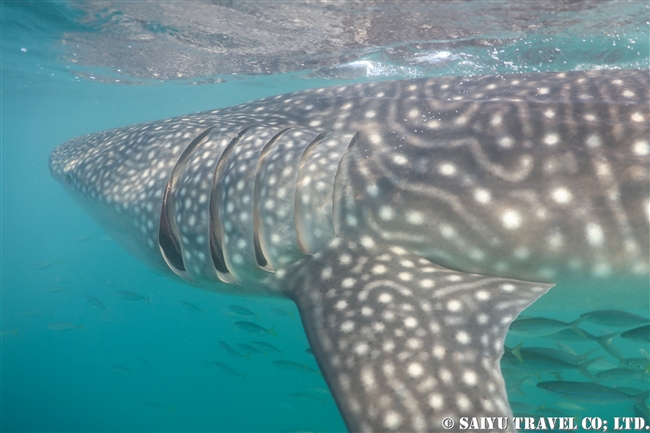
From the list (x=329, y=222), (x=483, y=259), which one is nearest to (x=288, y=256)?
(x=329, y=222)

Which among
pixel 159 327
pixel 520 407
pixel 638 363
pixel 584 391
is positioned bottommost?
pixel 159 327

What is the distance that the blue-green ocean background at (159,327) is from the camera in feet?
35.2

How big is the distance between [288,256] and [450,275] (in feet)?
3.23

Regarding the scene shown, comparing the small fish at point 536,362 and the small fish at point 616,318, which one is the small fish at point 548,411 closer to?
the small fish at point 536,362

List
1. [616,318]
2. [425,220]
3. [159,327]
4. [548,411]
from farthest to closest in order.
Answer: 1. [159,327]
2. [548,411]
3. [616,318]
4. [425,220]

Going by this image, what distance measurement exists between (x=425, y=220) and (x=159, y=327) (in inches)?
845

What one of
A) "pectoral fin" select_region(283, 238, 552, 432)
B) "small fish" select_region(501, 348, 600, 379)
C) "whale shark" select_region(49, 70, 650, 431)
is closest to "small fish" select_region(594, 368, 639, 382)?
"small fish" select_region(501, 348, 600, 379)

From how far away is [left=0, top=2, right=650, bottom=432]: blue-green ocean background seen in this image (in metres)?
10.7

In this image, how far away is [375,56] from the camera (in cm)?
1319

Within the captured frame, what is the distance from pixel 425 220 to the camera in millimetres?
2340

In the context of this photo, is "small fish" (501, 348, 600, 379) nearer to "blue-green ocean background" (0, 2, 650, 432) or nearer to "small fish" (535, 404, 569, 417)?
"small fish" (535, 404, 569, 417)

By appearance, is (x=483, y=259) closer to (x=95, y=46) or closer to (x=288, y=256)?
(x=288, y=256)

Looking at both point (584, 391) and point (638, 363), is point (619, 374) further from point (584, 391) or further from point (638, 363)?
point (584, 391)

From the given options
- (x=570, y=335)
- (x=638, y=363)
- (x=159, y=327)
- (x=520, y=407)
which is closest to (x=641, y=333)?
(x=570, y=335)
